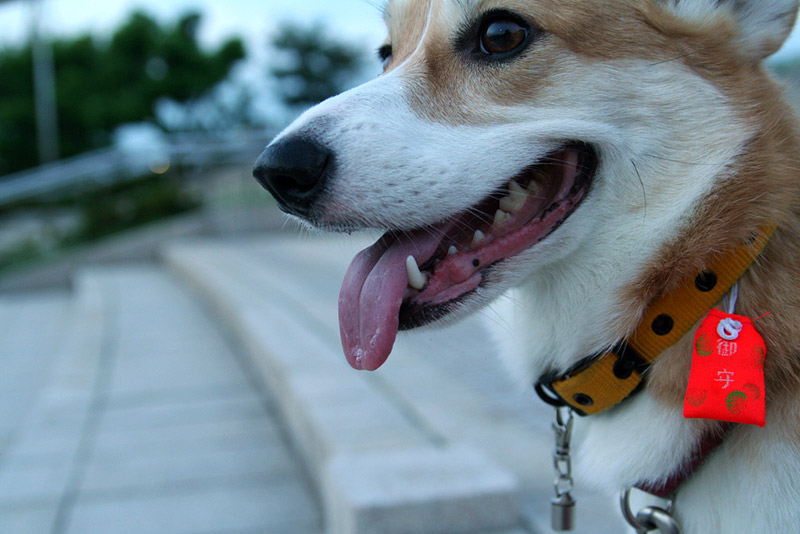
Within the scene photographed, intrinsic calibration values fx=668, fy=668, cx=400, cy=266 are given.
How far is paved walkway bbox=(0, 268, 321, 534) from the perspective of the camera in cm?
300

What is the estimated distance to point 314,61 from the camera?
32.6 meters

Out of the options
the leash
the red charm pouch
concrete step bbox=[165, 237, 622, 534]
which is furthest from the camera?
concrete step bbox=[165, 237, 622, 534]

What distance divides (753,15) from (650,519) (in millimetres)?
1169

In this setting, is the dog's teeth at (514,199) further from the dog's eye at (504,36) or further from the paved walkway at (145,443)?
the paved walkway at (145,443)

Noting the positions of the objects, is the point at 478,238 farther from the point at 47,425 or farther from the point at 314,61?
the point at 314,61

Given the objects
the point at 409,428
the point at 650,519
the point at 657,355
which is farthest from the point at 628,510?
the point at 409,428

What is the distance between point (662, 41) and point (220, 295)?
17.2 feet

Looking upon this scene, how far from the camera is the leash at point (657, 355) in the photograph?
4.64ft

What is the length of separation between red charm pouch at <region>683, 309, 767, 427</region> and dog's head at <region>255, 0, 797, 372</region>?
0.55 feet

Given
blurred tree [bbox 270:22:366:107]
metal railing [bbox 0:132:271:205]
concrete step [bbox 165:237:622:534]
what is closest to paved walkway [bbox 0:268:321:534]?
concrete step [bbox 165:237:622:534]

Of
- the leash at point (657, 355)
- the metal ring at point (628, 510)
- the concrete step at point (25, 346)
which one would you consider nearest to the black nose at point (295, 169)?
the leash at point (657, 355)

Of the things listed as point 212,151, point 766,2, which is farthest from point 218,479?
point 212,151

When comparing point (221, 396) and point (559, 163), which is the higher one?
point (559, 163)

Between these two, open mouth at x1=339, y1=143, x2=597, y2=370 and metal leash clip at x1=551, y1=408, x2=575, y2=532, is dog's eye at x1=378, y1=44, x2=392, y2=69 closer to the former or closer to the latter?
open mouth at x1=339, y1=143, x2=597, y2=370
